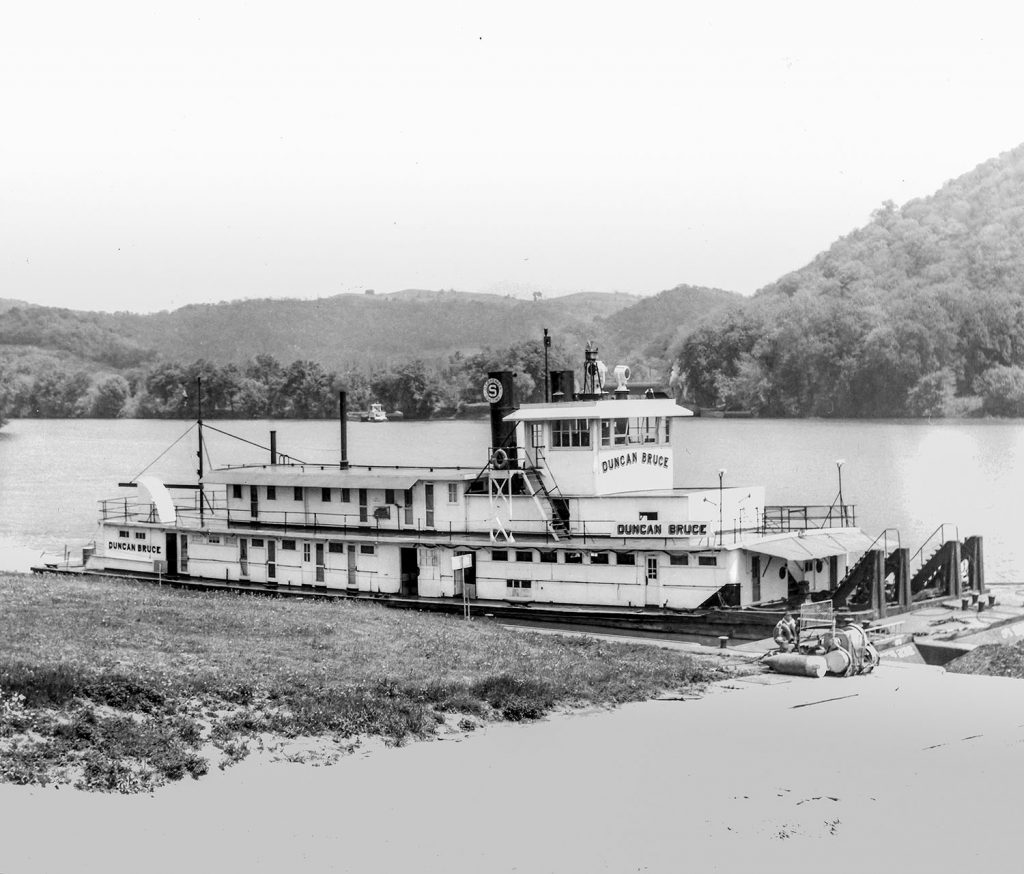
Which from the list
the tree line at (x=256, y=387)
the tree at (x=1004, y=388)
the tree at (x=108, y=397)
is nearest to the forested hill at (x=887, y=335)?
the tree at (x=1004, y=388)

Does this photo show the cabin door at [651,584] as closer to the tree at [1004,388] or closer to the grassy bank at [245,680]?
the grassy bank at [245,680]

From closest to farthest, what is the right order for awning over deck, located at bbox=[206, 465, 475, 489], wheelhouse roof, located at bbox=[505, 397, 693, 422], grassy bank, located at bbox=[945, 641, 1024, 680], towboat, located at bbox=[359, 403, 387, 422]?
grassy bank, located at bbox=[945, 641, 1024, 680] → wheelhouse roof, located at bbox=[505, 397, 693, 422] → awning over deck, located at bbox=[206, 465, 475, 489] → towboat, located at bbox=[359, 403, 387, 422]

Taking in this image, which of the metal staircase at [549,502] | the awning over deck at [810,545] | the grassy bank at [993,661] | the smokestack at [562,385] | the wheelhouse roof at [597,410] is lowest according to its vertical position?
the grassy bank at [993,661]

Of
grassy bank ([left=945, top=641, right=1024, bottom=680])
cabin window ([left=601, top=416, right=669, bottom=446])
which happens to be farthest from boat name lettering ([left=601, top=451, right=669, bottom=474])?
grassy bank ([left=945, top=641, right=1024, bottom=680])

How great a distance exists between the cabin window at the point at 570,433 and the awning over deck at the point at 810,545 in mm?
4466

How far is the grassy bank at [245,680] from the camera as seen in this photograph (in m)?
13.6

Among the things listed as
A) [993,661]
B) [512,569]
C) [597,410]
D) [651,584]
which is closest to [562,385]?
[597,410]

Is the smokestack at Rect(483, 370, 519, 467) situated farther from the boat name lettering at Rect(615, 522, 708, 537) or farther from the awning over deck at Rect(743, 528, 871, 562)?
the awning over deck at Rect(743, 528, 871, 562)

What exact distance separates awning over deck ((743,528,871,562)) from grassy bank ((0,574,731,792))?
429 cm

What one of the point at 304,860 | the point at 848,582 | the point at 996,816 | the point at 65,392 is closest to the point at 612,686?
the point at 996,816

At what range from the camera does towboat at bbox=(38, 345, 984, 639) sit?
88.1 feet

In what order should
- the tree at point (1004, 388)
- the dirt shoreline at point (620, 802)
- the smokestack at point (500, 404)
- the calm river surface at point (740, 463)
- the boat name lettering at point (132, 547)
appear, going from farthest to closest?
the tree at point (1004, 388) < the calm river surface at point (740, 463) < the boat name lettering at point (132, 547) < the smokestack at point (500, 404) < the dirt shoreline at point (620, 802)

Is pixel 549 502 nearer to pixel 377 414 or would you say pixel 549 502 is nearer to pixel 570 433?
pixel 570 433

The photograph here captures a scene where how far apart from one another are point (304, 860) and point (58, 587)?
20825 millimetres
